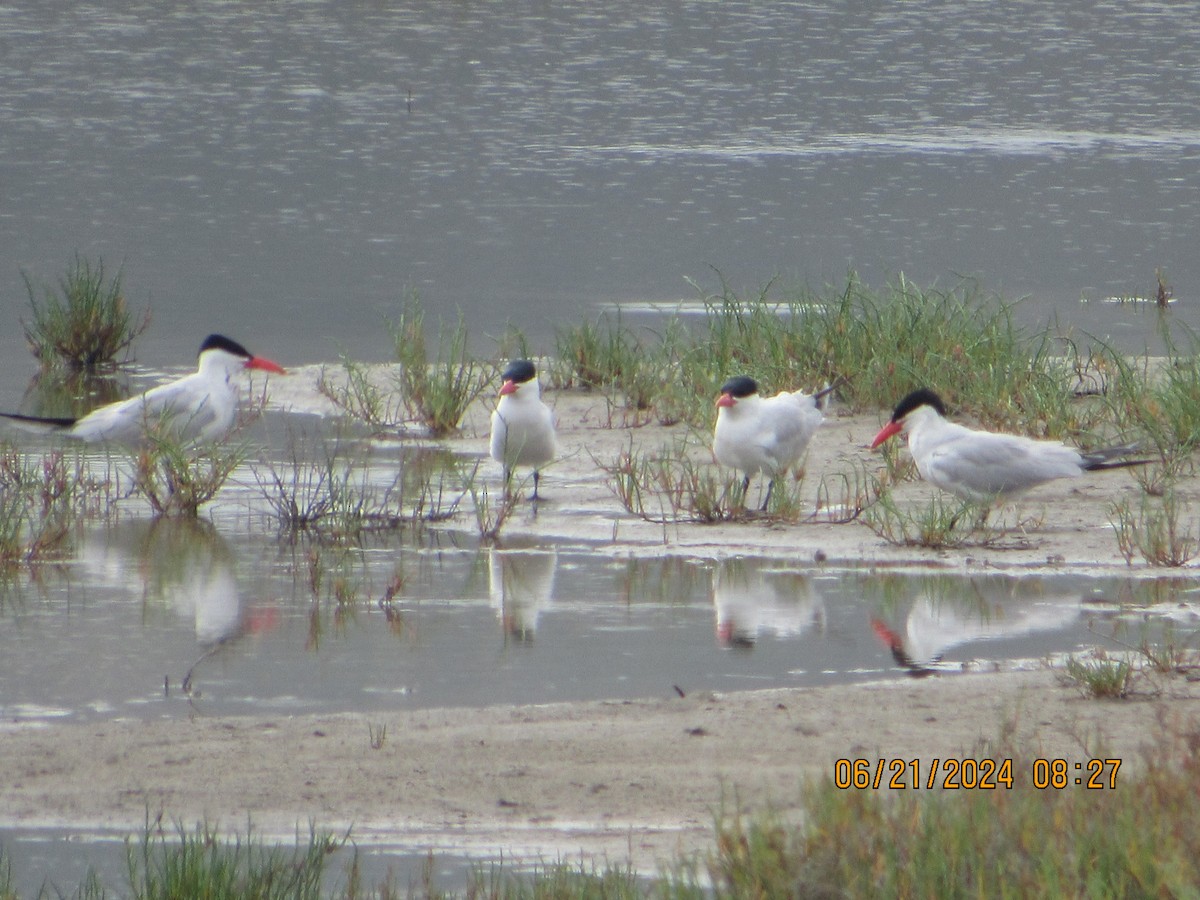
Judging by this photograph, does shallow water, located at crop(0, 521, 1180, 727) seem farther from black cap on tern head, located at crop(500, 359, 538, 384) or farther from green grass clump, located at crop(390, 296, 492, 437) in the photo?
green grass clump, located at crop(390, 296, 492, 437)

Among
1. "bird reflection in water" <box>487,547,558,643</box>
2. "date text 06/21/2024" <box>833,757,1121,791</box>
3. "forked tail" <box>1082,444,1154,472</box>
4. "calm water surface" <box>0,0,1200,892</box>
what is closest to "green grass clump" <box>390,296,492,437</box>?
"calm water surface" <box>0,0,1200,892</box>

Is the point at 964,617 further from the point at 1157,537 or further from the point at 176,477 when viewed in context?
the point at 176,477

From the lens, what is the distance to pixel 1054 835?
152 inches

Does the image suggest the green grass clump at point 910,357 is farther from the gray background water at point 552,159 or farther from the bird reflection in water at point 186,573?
the bird reflection in water at point 186,573

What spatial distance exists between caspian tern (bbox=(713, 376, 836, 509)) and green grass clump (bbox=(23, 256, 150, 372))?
560 centimetres

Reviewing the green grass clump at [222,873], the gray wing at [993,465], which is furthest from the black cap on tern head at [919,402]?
the green grass clump at [222,873]

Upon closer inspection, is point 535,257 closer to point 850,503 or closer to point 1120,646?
point 850,503

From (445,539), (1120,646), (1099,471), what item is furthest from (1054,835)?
(1099,471)

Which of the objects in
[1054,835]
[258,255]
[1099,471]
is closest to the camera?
[1054,835]

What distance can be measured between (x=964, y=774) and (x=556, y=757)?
4.09ft

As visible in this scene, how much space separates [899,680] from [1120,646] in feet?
2.71

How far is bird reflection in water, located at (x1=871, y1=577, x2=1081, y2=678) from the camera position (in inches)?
256

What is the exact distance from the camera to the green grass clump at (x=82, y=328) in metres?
12.9

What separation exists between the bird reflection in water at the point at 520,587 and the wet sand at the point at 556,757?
1.13 meters
